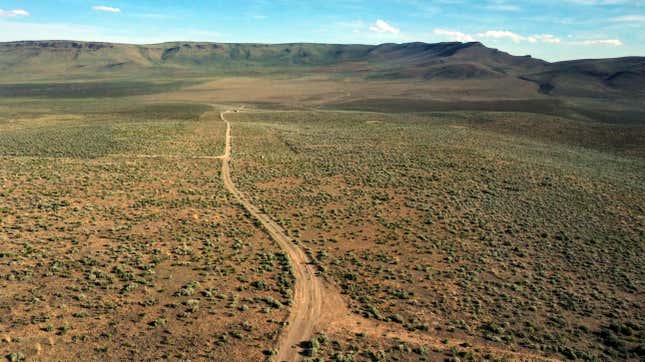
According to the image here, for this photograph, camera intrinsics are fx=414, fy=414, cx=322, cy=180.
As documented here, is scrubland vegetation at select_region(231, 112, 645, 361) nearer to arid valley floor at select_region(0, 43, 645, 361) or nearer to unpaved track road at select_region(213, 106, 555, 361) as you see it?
arid valley floor at select_region(0, 43, 645, 361)

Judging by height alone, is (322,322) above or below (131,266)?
below

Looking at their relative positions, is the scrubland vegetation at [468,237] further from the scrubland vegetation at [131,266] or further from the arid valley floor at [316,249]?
the scrubland vegetation at [131,266]

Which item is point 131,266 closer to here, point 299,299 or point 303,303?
point 299,299

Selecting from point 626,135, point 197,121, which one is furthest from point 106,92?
point 626,135

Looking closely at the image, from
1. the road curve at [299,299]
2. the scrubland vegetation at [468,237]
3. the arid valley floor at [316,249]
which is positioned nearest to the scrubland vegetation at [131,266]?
the arid valley floor at [316,249]

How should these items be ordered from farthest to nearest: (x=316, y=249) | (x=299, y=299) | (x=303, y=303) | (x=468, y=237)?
(x=468, y=237)
(x=316, y=249)
(x=299, y=299)
(x=303, y=303)

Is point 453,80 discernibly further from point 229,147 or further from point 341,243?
point 341,243

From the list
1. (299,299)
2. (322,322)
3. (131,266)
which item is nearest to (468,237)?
(299,299)
